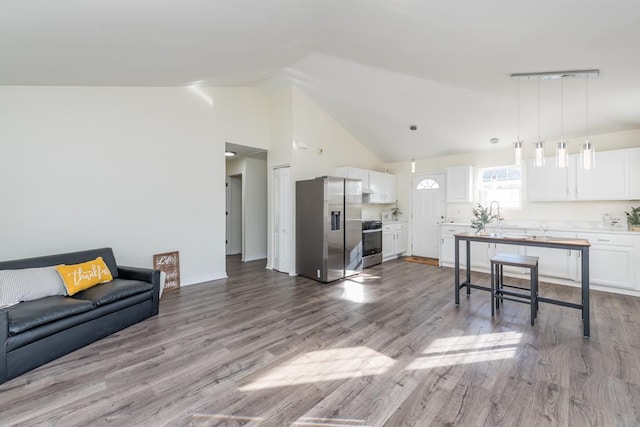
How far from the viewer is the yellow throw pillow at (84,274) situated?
2867 mm

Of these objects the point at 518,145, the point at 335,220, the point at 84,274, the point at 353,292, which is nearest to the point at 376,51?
the point at 518,145

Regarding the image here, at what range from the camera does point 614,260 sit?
4137 millimetres

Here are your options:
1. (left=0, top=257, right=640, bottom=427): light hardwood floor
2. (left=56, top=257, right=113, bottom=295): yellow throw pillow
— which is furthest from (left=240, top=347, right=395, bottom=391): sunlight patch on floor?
(left=56, top=257, right=113, bottom=295): yellow throw pillow

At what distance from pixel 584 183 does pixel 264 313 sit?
560 cm

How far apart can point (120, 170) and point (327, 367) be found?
3.87 meters

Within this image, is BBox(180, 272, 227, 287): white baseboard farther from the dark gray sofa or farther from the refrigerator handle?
the refrigerator handle

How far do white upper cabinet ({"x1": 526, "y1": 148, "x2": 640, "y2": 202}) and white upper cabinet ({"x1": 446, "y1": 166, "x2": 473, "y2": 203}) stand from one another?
105 centimetres

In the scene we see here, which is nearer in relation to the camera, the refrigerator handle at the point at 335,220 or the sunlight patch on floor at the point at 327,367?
the sunlight patch on floor at the point at 327,367

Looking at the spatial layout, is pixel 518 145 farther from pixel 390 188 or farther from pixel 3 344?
pixel 3 344

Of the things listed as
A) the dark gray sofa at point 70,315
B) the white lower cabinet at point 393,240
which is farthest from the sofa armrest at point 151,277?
the white lower cabinet at point 393,240

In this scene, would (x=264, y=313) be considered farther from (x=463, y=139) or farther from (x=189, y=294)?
(x=463, y=139)

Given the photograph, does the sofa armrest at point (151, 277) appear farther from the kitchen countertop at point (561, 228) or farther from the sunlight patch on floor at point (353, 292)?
the kitchen countertop at point (561, 228)

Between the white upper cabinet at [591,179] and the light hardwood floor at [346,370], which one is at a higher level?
the white upper cabinet at [591,179]

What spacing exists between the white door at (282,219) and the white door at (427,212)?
3502 millimetres
